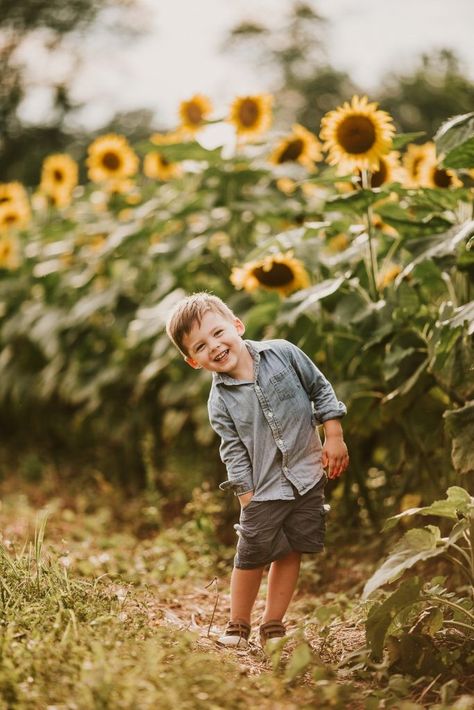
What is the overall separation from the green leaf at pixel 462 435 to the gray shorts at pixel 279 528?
39cm

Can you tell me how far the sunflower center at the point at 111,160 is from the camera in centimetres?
590

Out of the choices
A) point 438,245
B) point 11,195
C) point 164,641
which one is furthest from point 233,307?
point 11,195

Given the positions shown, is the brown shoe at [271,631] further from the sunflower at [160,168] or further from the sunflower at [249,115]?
the sunflower at [160,168]

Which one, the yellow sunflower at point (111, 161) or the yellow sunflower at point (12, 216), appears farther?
the yellow sunflower at point (12, 216)

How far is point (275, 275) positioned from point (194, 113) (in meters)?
2.16

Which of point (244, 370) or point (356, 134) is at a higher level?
point (356, 134)

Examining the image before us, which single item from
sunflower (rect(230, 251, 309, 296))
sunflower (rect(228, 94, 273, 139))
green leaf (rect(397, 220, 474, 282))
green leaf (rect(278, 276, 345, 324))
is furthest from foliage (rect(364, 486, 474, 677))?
sunflower (rect(228, 94, 273, 139))

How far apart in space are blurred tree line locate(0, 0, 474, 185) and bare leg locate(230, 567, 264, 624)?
799cm

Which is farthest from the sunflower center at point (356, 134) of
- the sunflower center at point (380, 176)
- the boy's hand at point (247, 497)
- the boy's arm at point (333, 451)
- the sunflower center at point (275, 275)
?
the boy's hand at point (247, 497)

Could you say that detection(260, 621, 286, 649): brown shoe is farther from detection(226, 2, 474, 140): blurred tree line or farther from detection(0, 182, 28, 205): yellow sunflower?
detection(226, 2, 474, 140): blurred tree line

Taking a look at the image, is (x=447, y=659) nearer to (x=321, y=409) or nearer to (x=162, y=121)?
(x=321, y=409)

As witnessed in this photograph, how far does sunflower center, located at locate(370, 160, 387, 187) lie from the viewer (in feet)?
12.9

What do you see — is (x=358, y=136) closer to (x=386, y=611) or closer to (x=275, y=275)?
(x=275, y=275)

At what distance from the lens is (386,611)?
2.40 m
